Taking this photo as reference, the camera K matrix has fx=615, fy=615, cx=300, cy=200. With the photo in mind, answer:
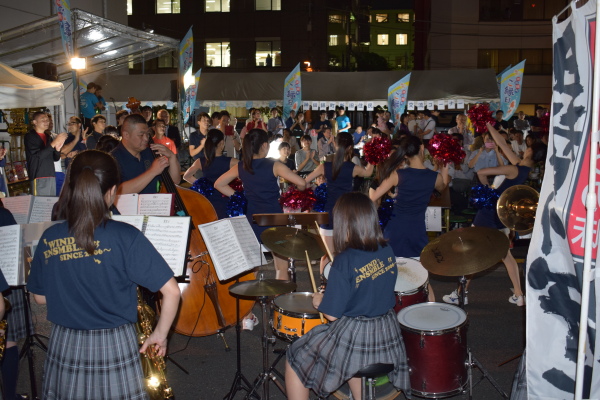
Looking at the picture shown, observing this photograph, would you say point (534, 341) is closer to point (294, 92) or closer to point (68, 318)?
point (68, 318)

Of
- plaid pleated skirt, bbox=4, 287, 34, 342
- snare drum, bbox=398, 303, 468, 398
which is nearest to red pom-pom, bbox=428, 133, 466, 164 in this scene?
snare drum, bbox=398, 303, 468, 398

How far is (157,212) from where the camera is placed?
201 inches

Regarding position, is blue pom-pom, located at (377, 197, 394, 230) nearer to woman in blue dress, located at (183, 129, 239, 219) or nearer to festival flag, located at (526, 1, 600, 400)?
woman in blue dress, located at (183, 129, 239, 219)

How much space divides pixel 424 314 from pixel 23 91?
30.9 feet

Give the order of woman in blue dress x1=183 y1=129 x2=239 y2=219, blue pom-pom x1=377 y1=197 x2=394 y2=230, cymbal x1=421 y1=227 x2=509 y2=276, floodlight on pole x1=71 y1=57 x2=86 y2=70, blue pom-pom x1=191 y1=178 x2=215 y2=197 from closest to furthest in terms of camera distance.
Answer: cymbal x1=421 y1=227 x2=509 y2=276
blue pom-pom x1=377 y1=197 x2=394 y2=230
woman in blue dress x1=183 y1=129 x2=239 y2=219
blue pom-pom x1=191 y1=178 x2=215 y2=197
floodlight on pole x1=71 y1=57 x2=86 y2=70

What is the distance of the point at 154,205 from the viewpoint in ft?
16.8

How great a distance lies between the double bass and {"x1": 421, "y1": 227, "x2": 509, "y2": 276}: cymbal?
208cm

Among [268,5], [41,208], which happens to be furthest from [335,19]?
[41,208]

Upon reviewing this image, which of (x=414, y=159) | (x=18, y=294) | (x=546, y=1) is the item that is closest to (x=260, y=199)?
(x=414, y=159)

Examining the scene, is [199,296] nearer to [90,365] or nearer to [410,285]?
[410,285]

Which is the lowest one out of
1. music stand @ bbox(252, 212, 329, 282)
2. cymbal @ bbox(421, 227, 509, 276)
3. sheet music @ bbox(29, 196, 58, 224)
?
cymbal @ bbox(421, 227, 509, 276)

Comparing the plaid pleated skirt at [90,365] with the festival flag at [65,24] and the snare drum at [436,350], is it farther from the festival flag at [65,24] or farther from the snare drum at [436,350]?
the festival flag at [65,24]

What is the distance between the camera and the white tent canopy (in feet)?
36.0

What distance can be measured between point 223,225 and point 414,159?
8.23 feet
